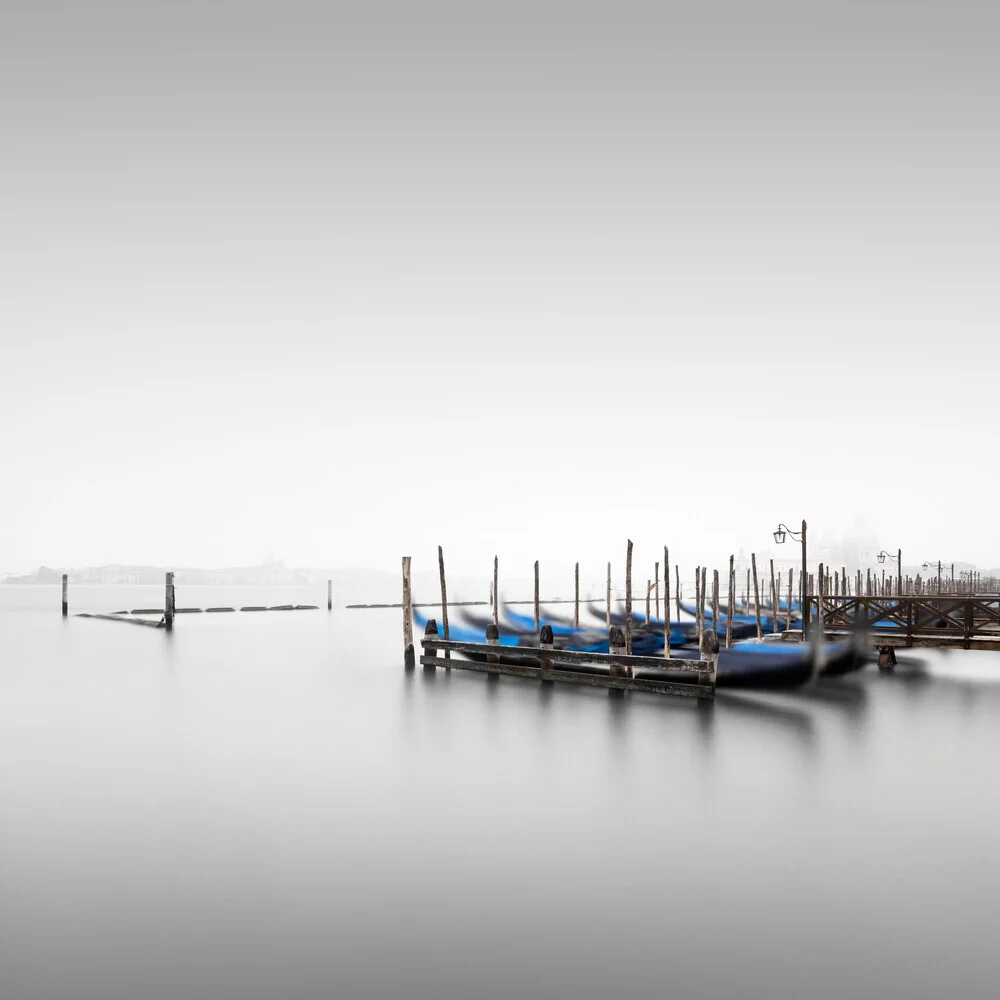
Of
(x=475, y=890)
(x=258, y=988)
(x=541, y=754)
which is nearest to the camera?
(x=258, y=988)

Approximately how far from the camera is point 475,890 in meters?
5.60

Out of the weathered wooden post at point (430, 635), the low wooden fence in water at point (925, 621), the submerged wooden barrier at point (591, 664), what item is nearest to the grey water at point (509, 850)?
the submerged wooden barrier at point (591, 664)

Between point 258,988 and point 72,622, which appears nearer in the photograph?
point 258,988

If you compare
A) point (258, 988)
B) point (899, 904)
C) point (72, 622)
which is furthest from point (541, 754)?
point (72, 622)

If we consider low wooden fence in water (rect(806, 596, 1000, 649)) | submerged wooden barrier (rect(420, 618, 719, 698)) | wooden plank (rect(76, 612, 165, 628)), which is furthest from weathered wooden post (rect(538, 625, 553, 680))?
wooden plank (rect(76, 612, 165, 628))

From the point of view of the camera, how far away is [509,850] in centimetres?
653

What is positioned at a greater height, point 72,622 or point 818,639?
point 818,639

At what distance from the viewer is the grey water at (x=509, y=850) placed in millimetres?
4457

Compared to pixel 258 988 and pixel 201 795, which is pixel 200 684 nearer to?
pixel 201 795

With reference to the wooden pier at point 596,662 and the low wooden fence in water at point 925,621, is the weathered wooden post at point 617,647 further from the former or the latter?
the low wooden fence in water at point 925,621

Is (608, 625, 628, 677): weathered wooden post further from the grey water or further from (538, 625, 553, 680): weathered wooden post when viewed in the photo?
(538, 625, 553, 680): weathered wooden post

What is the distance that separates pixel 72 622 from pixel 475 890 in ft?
138

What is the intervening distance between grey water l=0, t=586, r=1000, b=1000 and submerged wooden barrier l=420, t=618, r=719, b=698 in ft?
1.27

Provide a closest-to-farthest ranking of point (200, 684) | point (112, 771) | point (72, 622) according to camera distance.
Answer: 1. point (112, 771)
2. point (200, 684)
3. point (72, 622)
